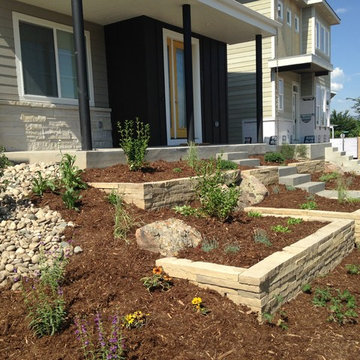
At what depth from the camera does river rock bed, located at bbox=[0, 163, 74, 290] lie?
3.27 meters

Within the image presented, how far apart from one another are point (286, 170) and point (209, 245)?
4737mm

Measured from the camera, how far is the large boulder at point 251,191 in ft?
19.8

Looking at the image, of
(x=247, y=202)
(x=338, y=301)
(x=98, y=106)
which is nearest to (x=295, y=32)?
(x=98, y=106)

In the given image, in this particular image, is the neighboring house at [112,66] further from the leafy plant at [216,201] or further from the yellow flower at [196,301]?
the yellow flower at [196,301]

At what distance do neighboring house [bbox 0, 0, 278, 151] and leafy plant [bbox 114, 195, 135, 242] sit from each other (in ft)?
12.3

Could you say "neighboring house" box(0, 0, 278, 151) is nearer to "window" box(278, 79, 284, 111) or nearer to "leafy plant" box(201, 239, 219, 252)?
"window" box(278, 79, 284, 111)

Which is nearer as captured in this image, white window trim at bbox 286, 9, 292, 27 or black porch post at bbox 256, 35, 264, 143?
black porch post at bbox 256, 35, 264, 143

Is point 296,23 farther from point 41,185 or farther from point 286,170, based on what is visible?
point 41,185

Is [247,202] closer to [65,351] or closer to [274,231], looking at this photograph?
[274,231]

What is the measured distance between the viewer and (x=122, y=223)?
13.2 feet

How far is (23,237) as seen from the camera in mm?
3701

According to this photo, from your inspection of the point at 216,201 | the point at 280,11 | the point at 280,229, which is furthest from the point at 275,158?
the point at 280,11

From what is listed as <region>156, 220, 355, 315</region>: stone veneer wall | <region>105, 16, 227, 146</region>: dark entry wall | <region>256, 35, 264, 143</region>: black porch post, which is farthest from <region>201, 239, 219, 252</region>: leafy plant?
<region>256, 35, 264, 143</region>: black porch post

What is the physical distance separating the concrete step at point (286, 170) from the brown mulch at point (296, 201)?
0.63m
